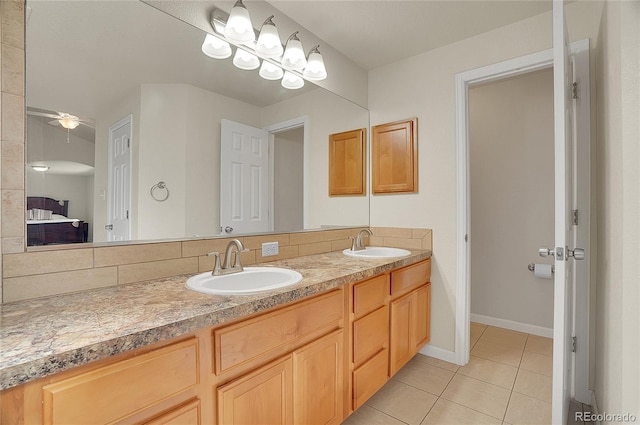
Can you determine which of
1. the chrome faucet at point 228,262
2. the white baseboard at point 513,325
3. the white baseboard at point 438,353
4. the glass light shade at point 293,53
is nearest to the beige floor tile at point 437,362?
the white baseboard at point 438,353

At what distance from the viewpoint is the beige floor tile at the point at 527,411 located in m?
1.57

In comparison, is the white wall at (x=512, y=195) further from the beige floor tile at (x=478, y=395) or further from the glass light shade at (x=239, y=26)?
the glass light shade at (x=239, y=26)

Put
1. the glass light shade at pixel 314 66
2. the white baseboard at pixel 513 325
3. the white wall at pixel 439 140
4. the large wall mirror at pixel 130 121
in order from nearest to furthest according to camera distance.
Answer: the large wall mirror at pixel 130 121 → the glass light shade at pixel 314 66 → the white wall at pixel 439 140 → the white baseboard at pixel 513 325

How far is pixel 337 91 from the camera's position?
2.31 m

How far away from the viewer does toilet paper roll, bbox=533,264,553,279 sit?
2547 mm

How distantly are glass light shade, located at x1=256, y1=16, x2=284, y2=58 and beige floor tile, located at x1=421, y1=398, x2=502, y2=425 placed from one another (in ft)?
7.31

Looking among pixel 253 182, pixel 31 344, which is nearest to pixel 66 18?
pixel 253 182

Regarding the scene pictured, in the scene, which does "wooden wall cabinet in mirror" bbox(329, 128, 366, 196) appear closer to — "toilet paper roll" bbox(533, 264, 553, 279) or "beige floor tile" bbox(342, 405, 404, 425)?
Result: "beige floor tile" bbox(342, 405, 404, 425)

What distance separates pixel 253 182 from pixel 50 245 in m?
0.98

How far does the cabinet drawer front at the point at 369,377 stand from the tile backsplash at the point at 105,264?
76cm

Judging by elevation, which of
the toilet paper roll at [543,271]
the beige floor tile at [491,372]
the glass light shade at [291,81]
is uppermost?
the glass light shade at [291,81]

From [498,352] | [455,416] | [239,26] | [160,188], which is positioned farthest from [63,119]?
[498,352]

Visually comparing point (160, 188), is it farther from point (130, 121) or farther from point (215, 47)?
point (215, 47)

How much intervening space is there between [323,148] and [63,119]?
5.13 feet
